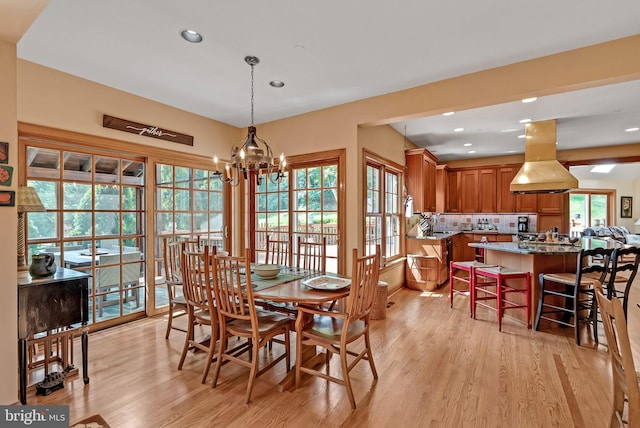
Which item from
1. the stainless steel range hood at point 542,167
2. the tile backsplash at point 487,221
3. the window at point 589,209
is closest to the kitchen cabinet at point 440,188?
the tile backsplash at point 487,221

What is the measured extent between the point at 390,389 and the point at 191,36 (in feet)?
10.3

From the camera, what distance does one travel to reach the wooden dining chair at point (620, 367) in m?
1.32

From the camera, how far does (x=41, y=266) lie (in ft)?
7.58

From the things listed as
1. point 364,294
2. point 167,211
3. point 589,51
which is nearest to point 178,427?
point 364,294

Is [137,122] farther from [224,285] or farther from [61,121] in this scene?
[224,285]

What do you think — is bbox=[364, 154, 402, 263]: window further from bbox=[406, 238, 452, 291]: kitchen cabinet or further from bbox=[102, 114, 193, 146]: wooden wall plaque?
bbox=[102, 114, 193, 146]: wooden wall plaque

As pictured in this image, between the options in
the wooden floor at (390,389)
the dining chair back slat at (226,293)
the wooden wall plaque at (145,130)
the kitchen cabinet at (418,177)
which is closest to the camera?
the wooden floor at (390,389)

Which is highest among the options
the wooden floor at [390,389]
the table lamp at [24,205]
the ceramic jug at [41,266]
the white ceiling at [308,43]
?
the white ceiling at [308,43]

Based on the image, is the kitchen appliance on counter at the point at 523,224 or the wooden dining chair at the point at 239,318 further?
the kitchen appliance on counter at the point at 523,224

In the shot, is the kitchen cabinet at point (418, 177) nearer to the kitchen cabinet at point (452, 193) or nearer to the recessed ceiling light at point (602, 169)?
the kitchen cabinet at point (452, 193)

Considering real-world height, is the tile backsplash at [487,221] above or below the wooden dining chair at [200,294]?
above

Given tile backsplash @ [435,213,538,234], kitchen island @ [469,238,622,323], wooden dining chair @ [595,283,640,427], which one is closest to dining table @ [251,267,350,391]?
wooden dining chair @ [595,283,640,427]

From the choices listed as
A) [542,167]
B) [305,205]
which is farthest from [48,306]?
[542,167]
